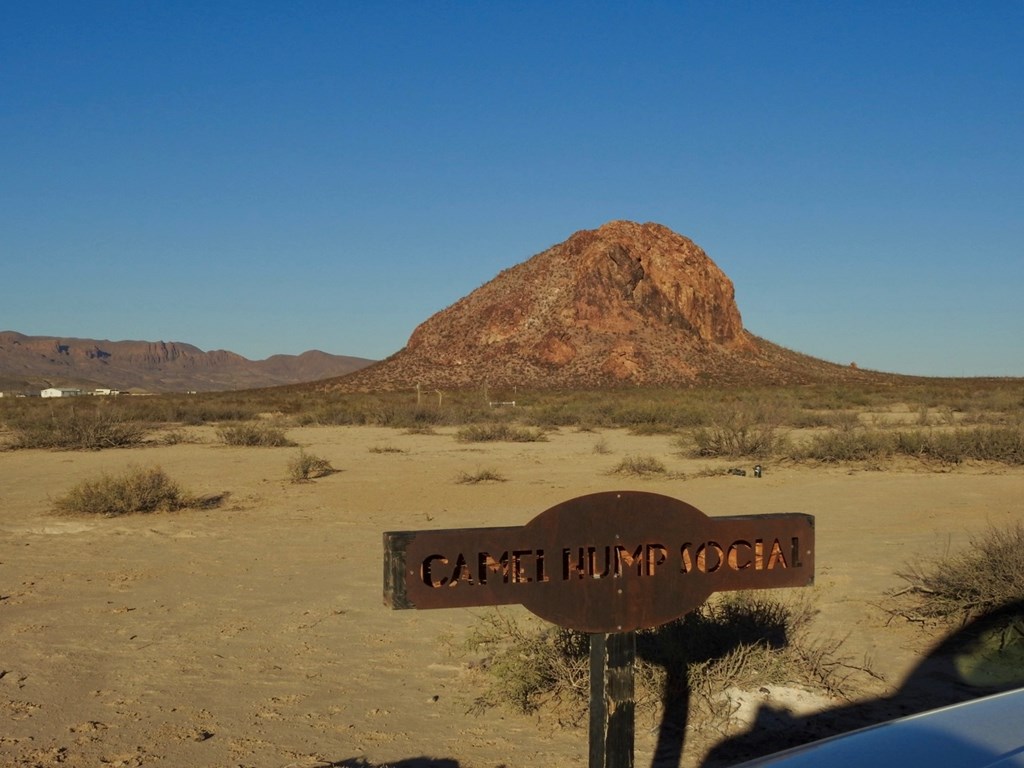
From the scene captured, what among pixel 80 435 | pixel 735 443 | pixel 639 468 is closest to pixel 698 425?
pixel 735 443

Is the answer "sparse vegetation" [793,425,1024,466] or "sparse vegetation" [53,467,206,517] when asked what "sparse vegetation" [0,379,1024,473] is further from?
"sparse vegetation" [53,467,206,517]

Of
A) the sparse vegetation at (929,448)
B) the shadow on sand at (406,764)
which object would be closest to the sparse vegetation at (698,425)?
the sparse vegetation at (929,448)

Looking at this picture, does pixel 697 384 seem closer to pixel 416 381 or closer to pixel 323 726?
pixel 416 381

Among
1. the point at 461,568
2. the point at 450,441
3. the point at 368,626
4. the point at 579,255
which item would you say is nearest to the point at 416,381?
the point at 579,255

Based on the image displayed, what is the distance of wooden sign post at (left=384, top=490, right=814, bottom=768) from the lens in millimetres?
2967

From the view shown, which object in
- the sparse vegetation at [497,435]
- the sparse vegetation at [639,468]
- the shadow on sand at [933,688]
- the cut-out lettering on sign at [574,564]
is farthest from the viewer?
the sparse vegetation at [497,435]

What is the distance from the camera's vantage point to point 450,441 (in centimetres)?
2631

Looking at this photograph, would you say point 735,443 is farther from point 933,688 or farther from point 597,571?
point 597,571

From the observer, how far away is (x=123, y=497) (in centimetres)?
1303

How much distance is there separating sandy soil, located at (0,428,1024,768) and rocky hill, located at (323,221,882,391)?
54.1 meters

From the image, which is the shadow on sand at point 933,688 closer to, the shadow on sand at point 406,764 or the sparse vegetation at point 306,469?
the shadow on sand at point 406,764

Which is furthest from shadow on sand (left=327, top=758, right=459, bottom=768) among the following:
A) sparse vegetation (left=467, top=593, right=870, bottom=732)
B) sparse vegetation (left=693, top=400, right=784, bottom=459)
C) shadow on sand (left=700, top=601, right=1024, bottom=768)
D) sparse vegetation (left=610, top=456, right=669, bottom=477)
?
sparse vegetation (left=693, top=400, right=784, bottom=459)

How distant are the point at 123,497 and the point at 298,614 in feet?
20.0

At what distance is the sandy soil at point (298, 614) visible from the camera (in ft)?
17.3
